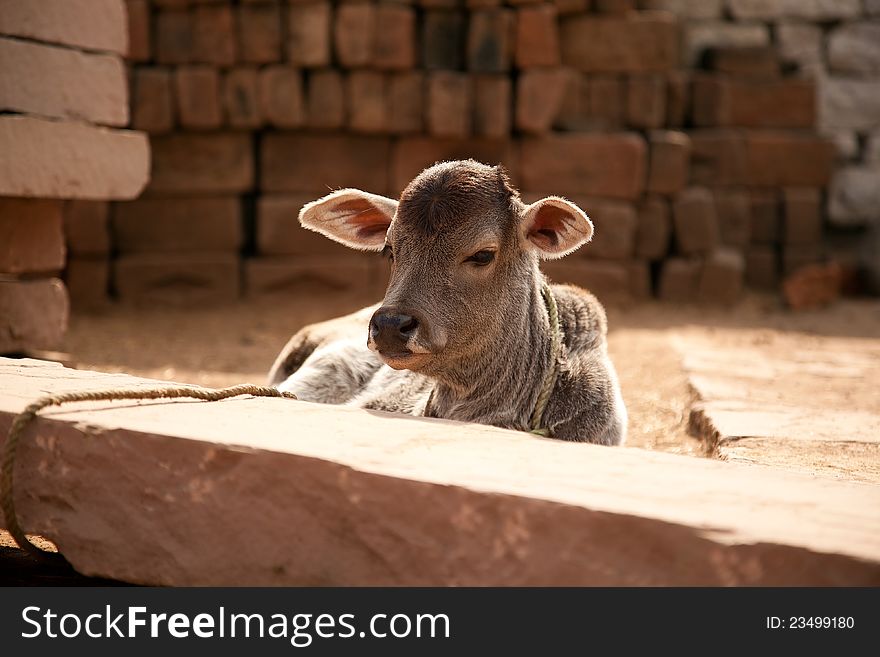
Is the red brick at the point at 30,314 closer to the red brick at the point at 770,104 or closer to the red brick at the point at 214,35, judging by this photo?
the red brick at the point at 214,35

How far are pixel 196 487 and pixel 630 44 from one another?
9184 mm

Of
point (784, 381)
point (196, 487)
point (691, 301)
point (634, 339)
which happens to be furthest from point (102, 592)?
point (691, 301)

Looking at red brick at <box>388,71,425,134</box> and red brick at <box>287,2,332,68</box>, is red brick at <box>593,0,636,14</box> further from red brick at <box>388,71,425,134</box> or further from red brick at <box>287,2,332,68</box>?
red brick at <box>287,2,332,68</box>

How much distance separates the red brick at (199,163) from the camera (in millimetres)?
10203

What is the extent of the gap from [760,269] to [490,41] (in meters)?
4.35

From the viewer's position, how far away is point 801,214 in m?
11.9

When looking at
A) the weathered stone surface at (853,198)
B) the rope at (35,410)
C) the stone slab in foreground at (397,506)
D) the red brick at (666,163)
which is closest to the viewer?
the stone slab in foreground at (397,506)

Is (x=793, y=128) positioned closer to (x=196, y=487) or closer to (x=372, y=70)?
(x=372, y=70)

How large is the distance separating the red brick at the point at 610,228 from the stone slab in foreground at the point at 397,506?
7.47 metres

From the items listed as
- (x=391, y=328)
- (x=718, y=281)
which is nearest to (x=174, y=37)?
(x=718, y=281)

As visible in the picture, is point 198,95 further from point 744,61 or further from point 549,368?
point 549,368

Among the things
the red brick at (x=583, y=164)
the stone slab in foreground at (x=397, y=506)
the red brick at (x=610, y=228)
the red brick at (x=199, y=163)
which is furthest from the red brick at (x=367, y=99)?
the stone slab in foreground at (x=397, y=506)

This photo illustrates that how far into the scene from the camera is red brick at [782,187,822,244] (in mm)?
11836

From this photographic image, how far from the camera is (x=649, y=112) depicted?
10.9 m
